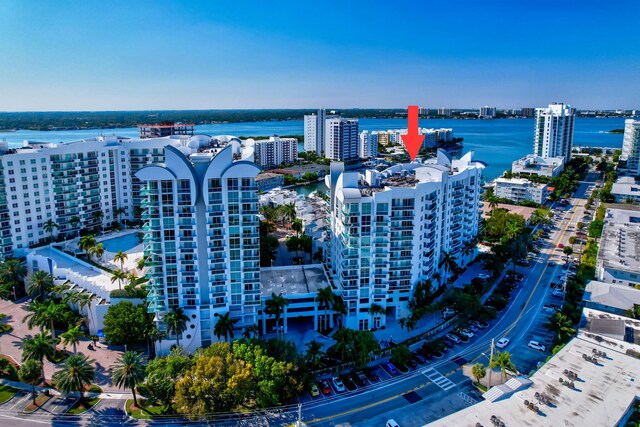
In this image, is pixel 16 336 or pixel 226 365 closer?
pixel 226 365

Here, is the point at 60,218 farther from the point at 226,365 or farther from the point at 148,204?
the point at 226,365

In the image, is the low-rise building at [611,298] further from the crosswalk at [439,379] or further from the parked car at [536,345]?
the crosswalk at [439,379]

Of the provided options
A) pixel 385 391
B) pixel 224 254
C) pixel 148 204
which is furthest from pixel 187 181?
pixel 385 391

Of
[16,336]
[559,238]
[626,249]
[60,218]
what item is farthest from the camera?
[559,238]

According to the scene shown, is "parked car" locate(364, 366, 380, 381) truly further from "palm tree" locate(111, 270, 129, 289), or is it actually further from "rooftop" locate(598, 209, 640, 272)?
"rooftop" locate(598, 209, 640, 272)

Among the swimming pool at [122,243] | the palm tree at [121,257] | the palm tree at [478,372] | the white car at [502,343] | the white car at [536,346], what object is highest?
the palm tree at [121,257]

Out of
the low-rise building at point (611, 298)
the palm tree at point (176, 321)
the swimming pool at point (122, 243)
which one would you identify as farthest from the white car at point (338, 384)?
the swimming pool at point (122, 243)
